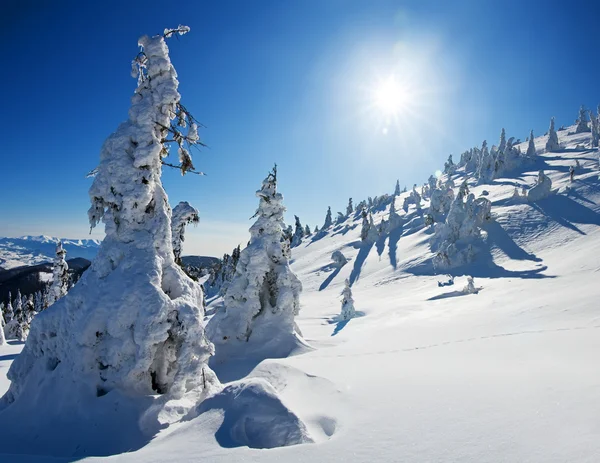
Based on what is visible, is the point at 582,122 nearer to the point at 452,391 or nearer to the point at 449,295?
the point at 449,295

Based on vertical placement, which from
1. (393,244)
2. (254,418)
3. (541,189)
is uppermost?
(541,189)

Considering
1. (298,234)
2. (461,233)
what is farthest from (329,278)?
(298,234)

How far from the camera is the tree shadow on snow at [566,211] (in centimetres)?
4338

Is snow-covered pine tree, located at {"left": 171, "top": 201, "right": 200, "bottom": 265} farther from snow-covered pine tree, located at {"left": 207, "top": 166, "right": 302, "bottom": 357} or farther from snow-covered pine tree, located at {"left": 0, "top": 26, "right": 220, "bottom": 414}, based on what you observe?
snow-covered pine tree, located at {"left": 0, "top": 26, "right": 220, "bottom": 414}

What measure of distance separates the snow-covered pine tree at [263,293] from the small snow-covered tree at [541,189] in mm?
52608

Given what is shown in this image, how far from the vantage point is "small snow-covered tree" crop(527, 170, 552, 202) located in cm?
5216

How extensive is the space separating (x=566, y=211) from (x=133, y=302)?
191ft

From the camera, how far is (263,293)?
17.7 m

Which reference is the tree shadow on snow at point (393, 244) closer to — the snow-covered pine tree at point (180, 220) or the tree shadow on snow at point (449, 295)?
the tree shadow on snow at point (449, 295)

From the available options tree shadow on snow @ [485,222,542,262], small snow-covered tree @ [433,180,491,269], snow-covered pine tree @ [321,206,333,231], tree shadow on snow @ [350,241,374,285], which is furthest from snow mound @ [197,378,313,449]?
snow-covered pine tree @ [321,206,333,231]

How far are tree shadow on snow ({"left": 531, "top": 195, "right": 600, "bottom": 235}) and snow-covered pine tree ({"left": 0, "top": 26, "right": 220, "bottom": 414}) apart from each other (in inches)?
1960

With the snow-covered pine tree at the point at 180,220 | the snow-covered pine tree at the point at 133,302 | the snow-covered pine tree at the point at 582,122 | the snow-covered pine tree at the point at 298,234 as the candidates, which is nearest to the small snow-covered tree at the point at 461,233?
the snow-covered pine tree at the point at 180,220

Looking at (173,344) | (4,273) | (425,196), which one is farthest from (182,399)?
(4,273)

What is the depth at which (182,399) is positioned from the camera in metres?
7.37
